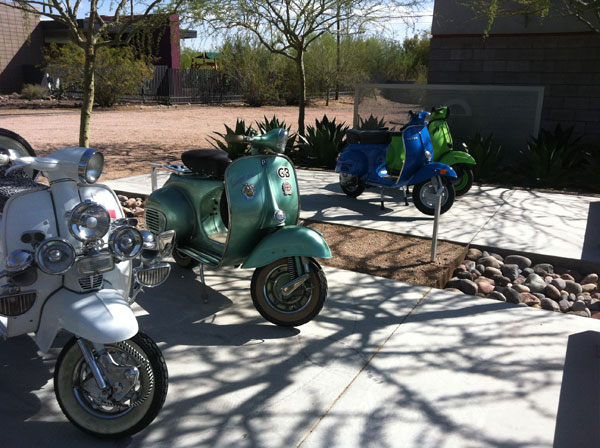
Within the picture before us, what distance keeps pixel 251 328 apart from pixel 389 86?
759 cm

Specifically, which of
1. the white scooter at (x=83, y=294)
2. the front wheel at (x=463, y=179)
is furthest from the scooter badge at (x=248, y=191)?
the front wheel at (x=463, y=179)

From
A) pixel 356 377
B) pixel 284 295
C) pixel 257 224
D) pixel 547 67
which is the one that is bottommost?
pixel 356 377

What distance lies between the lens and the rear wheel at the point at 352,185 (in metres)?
7.33

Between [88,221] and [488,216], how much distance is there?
5.26 metres

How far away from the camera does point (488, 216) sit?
6.56 meters

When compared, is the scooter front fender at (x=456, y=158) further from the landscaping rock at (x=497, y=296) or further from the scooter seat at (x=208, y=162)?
the scooter seat at (x=208, y=162)

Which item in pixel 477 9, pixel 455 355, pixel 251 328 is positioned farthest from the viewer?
pixel 477 9

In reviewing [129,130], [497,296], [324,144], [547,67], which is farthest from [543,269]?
[129,130]

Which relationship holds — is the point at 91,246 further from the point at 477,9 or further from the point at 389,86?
the point at 477,9

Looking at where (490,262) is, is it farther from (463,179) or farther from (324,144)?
(324,144)

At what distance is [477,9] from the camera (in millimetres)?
11219

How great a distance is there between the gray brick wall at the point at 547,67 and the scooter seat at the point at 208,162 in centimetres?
887

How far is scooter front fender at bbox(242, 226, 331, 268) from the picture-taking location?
3.52 metres

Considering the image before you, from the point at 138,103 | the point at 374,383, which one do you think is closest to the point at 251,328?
the point at 374,383
